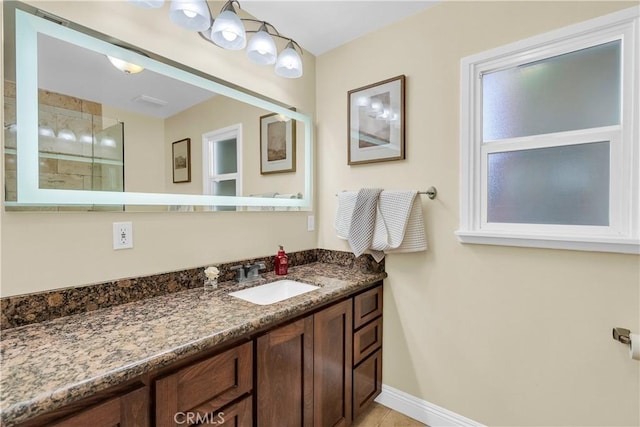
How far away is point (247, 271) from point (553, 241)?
1.51 meters

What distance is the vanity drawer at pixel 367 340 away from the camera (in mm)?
1628

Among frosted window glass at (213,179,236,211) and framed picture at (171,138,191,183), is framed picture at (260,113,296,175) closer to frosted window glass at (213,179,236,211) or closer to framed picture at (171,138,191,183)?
frosted window glass at (213,179,236,211)

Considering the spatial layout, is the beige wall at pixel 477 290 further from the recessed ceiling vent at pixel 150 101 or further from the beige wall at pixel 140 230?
the recessed ceiling vent at pixel 150 101

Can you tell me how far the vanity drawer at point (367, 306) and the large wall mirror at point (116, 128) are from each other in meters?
0.79

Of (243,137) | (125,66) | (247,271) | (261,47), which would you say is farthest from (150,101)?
(247,271)

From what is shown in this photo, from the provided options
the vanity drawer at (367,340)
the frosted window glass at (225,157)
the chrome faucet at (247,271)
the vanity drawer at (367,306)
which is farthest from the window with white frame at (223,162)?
the vanity drawer at (367,340)

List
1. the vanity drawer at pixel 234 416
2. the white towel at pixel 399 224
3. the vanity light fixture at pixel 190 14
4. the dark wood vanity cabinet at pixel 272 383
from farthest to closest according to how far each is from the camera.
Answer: the white towel at pixel 399 224 → the vanity light fixture at pixel 190 14 → the vanity drawer at pixel 234 416 → the dark wood vanity cabinet at pixel 272 383

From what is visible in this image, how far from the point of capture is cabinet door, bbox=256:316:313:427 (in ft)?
3.60

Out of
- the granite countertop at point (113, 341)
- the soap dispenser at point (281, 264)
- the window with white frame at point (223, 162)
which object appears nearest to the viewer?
the granite countertop at point (113, 341)

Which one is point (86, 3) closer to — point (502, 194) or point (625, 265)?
point (502, 194)

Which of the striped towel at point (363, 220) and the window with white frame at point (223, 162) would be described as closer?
the window with white frame at point (223, 162)

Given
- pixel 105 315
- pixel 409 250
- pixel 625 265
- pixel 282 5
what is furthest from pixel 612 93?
pixel 105 315

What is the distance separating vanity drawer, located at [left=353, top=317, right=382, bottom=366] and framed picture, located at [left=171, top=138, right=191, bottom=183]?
3.98 ft

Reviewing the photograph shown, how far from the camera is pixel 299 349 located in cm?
125
